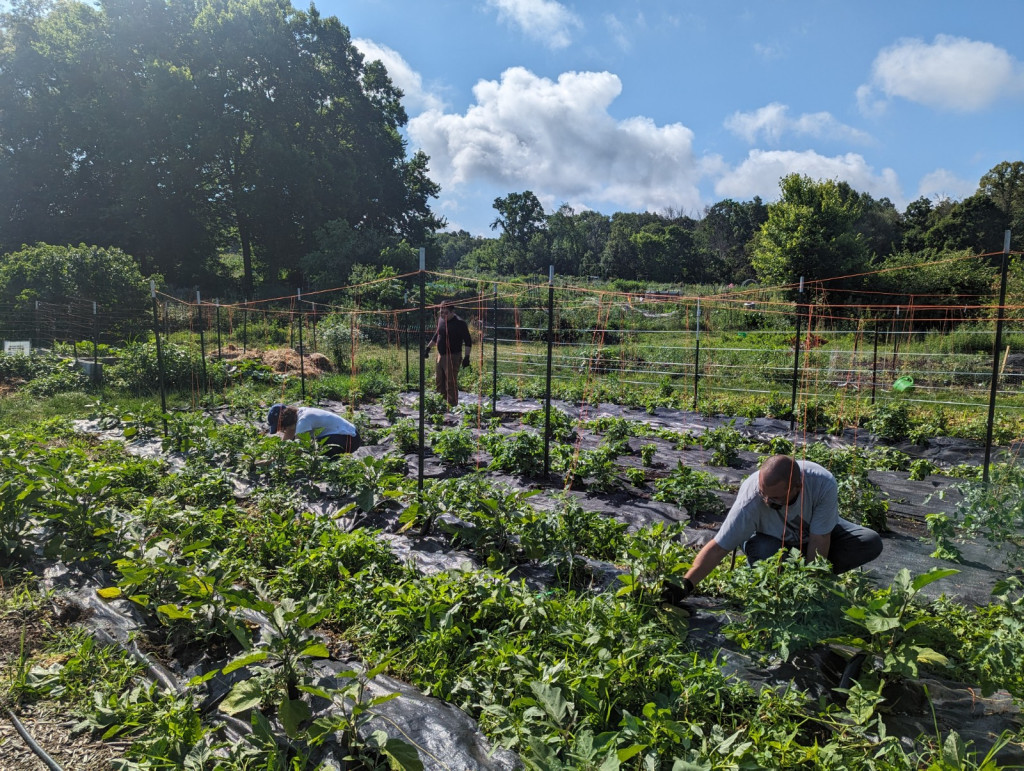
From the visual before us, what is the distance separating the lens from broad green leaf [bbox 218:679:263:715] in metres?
2.45

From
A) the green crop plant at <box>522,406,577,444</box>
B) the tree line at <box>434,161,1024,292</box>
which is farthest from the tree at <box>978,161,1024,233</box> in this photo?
the green crop plant at <box>522,406,577,444</box>

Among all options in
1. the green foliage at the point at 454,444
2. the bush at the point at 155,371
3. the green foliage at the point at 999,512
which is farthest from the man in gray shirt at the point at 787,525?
the bush at the point at 155,371

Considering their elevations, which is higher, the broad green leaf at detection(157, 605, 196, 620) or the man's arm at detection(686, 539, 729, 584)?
the man's arm at detection(686, 539, 729, 584)

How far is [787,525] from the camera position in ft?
11.6

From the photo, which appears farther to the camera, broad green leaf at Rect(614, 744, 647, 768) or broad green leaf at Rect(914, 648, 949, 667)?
broad green leaf at Rect(914, 648, 949, 667)

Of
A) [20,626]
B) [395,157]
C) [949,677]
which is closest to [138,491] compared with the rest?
[20,626]

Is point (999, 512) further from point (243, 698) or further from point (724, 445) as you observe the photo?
point (243, 698)

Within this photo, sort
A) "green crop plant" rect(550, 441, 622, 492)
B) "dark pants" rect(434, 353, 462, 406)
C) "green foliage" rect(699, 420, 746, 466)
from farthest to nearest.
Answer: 1. "dark pants" rect(434, 353, 462, 406)
2. "green foliage" rect(699, 420, 746, 466)
3. "green crop plant" rect(550, 441, 622, 492)

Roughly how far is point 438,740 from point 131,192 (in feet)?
110

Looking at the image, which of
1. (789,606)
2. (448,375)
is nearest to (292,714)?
(789,606)

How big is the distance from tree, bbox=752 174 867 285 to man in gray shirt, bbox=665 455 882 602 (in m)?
28.0

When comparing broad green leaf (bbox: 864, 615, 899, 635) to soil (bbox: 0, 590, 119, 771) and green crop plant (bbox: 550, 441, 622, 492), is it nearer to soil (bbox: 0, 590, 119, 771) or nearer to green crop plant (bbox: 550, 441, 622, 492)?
green crop plant (bbox: 550, 441, 622, 492)

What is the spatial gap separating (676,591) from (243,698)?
2.30 meters

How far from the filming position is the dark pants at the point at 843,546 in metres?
3.50
